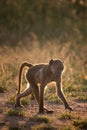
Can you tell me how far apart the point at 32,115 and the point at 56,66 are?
1.02 m

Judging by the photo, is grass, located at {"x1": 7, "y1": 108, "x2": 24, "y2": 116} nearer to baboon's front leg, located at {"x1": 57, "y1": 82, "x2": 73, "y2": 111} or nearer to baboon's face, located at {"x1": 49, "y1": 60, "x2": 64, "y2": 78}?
baboon's front leg, located at {"x1": 57, "y1": 82, "x2": 73, "y2": 111}

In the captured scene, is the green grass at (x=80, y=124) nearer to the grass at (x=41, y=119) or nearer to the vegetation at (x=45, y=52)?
the vegetation at (x=45, y=52)

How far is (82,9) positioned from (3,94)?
55.7 ft

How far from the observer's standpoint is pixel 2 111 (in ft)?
30.2

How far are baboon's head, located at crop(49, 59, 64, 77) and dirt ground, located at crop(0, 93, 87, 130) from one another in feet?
2.34

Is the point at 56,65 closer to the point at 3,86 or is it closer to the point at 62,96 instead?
the point at 62,96

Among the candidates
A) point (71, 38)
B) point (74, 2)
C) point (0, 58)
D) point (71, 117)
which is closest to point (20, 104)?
point (71, 117)

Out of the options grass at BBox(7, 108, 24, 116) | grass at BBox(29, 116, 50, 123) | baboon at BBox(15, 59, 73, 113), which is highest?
baboon at BBox(15, 59, 73, 113)

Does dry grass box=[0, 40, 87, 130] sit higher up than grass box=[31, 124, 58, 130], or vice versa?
dry grass box=[0, 40, 87, 130]

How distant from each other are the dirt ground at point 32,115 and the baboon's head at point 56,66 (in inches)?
28.1

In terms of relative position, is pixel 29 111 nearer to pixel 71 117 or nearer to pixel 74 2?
pixel 71 117

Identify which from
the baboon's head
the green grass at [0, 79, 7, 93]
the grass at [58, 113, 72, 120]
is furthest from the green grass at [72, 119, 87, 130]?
the green grass at [0, 79, 7, 93]

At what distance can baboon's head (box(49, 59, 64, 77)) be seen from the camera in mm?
9328

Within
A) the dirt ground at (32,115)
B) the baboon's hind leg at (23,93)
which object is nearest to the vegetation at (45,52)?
the dirt ground at (32,115)
